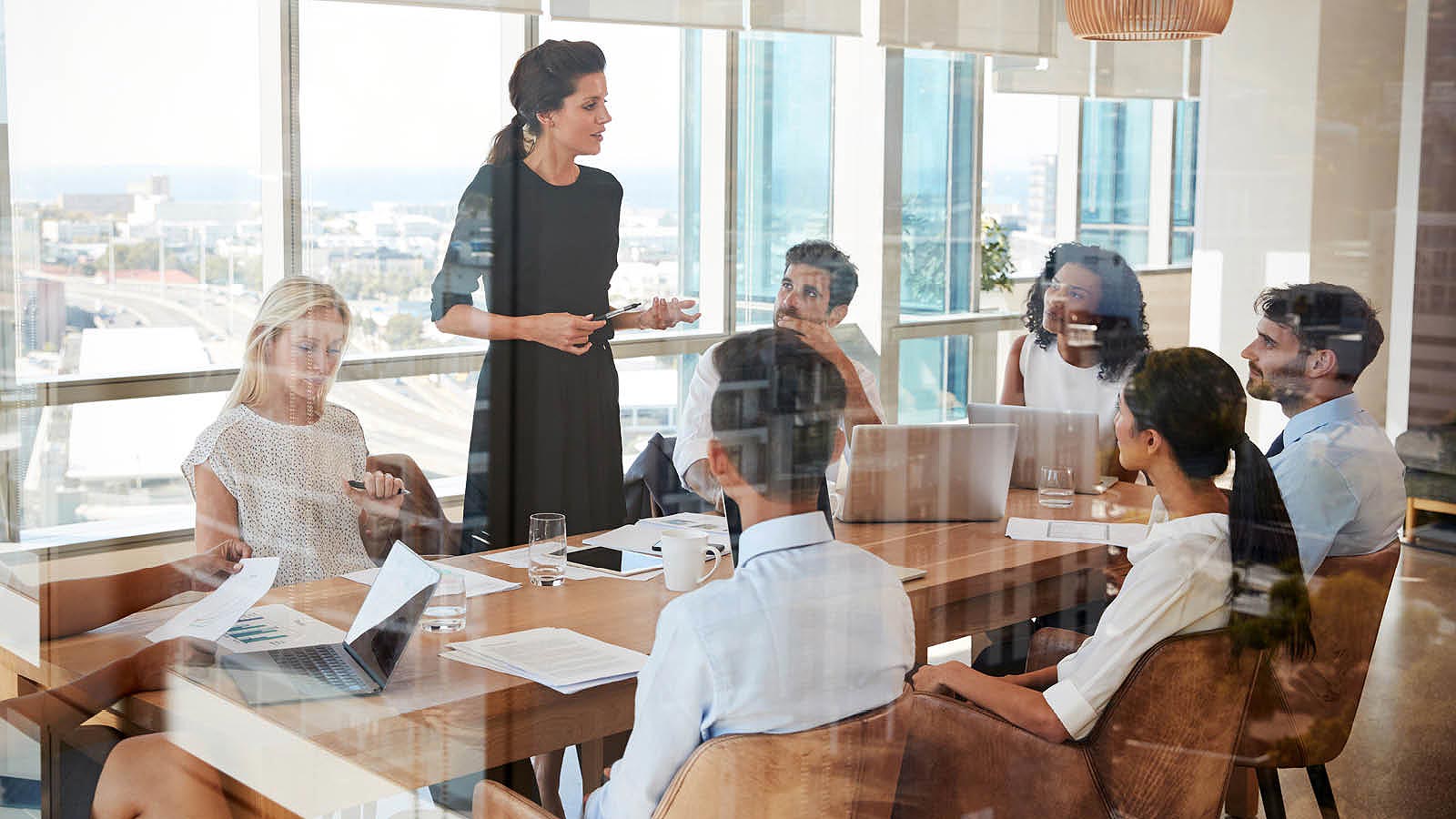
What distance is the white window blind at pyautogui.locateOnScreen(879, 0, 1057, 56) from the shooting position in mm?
1042

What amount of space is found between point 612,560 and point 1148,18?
3.10ft

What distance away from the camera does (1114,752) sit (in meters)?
1.12

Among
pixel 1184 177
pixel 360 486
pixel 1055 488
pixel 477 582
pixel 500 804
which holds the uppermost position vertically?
pixel 1184 177

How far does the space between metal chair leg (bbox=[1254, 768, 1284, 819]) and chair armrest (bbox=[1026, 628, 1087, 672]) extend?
0.20m

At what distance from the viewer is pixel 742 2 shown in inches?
50.6

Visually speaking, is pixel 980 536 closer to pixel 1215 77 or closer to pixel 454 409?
pixel 1215 77

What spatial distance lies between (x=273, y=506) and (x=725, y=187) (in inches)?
37.2

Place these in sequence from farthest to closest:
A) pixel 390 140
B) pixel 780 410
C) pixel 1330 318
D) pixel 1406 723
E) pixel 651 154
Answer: pixel 390 140
pixel 651 154
pixel 780 410
pixel 1406 723
pixel 1330 318

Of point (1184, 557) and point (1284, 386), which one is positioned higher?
point (1284, 386)

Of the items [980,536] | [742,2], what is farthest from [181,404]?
[980,536]

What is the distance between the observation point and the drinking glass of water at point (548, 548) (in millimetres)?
1625

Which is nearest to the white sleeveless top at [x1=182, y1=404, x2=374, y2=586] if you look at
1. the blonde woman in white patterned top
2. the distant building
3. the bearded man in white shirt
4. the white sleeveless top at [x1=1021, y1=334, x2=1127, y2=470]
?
the blonde woman in white patterned top

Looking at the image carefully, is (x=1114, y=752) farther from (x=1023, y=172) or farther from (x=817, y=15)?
(x=817, y=15)

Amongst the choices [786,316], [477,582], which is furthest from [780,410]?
[477,582]
